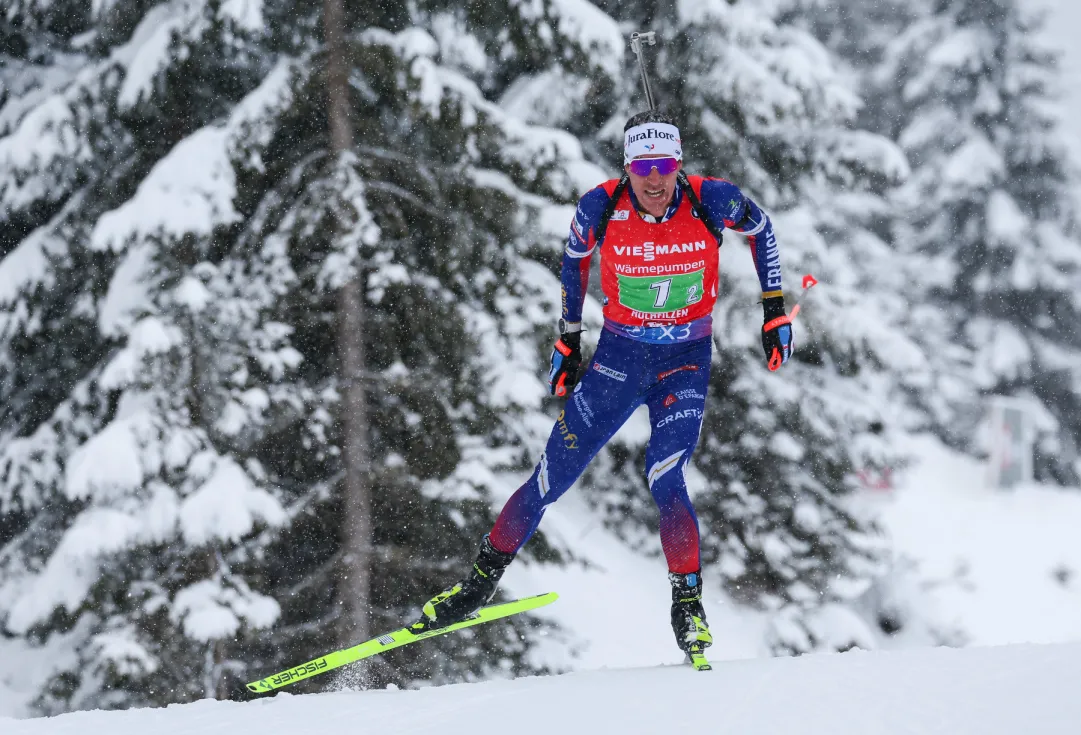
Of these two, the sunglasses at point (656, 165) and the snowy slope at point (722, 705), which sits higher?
the sunglasses at point (656, 165)

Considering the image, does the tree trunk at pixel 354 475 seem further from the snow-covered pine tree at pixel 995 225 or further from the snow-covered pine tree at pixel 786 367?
the snow-covered pine tree at pixel 995 225

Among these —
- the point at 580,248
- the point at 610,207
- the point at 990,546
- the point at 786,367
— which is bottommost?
the point at 580,248

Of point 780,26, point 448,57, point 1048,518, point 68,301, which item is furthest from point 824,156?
point 1048,518

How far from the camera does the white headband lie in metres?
4.31

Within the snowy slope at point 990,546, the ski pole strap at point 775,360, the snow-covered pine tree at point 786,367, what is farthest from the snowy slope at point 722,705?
the snowy slope at point 990,546

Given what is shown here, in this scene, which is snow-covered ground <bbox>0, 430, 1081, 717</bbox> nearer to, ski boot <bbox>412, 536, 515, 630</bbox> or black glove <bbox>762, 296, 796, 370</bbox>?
ski boot <bbox>412, 536, 515, 630</bbox>

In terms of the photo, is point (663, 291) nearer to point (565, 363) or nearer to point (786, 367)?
point (565, 363)

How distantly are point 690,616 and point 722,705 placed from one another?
31.1 inches

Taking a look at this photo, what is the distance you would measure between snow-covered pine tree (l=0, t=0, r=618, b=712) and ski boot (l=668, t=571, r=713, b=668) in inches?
160

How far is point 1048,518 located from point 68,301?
18567 mm

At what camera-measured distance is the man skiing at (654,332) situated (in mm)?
4445

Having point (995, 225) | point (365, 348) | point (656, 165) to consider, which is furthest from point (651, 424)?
point (995, 225)

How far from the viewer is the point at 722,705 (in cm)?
367

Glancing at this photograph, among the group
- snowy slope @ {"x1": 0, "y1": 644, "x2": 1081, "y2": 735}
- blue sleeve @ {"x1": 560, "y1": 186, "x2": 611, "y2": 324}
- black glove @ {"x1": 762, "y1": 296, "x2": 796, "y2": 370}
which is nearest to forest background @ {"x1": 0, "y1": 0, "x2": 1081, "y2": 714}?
blue sleeve @ {"x1": 560, "y1": 186, "x2": 611, "y2": 324}
